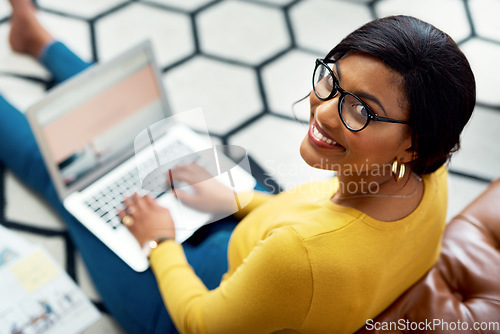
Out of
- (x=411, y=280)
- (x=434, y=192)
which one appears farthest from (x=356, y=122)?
(x=411, y=280)

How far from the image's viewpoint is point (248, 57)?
6.17ft

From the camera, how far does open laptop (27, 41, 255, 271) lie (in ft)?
3.70

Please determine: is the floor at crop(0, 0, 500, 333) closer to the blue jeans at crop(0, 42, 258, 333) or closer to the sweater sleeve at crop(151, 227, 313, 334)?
the blue jeans at crop(0, 42, 258, 333)

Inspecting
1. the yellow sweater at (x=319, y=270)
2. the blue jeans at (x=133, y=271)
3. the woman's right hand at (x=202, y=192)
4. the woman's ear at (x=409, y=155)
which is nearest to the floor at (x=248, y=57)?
the blue jeans at (x=133, y=271)

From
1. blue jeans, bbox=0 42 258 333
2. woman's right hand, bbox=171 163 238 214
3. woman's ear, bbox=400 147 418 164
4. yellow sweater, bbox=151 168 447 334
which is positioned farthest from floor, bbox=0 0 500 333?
woman's ear, bbox=400 147 418 164

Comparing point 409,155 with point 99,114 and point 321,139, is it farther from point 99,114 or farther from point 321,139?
point 99,114

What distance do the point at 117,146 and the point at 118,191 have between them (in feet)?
0.38

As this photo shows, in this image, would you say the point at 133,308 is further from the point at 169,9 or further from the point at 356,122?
the point at 169,9

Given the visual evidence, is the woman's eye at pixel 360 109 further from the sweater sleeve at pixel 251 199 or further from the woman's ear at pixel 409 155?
the sweater sleeve at pixel 251 199

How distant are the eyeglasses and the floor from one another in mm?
786

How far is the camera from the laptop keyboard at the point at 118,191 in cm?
119

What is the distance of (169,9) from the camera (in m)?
2.00

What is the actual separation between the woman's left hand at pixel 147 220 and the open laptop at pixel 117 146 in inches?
2.1

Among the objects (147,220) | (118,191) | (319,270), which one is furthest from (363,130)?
(118,191)
